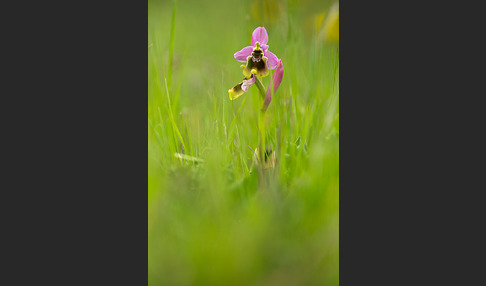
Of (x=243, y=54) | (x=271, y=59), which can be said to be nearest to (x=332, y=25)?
(x=271, y=59)

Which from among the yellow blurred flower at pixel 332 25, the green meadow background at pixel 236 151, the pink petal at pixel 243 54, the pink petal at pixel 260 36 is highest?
the yellow blurred flower at pixel 332 25

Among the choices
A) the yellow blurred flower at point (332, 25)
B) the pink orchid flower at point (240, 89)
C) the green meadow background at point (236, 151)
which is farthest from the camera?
the yellow blurred flower at point (332, 25)

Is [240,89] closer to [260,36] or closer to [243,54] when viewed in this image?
[243,54]

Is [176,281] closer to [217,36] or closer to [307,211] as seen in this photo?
[307,211]

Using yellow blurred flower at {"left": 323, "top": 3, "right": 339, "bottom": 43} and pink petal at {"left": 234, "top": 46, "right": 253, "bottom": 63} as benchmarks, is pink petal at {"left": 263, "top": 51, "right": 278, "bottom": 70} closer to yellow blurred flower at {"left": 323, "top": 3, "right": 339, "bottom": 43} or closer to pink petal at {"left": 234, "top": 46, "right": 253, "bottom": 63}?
pink petal at {"left": 234, "top": 46, "right": 253, "bottom": 63}

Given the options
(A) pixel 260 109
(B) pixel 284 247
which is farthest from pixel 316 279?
(A) pixel 260 109

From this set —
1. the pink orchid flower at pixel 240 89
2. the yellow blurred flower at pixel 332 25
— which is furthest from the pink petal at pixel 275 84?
the yellow blurred flower at pixel 332 25

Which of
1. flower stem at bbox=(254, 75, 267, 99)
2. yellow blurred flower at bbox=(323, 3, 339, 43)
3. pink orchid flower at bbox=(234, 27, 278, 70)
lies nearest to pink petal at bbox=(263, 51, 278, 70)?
pink orchid flower at bbox=(234, 27, 278, 70)

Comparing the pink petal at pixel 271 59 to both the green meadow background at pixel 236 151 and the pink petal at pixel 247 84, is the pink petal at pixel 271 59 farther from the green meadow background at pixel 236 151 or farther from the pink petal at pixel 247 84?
the pink petal at pixel 247 84
